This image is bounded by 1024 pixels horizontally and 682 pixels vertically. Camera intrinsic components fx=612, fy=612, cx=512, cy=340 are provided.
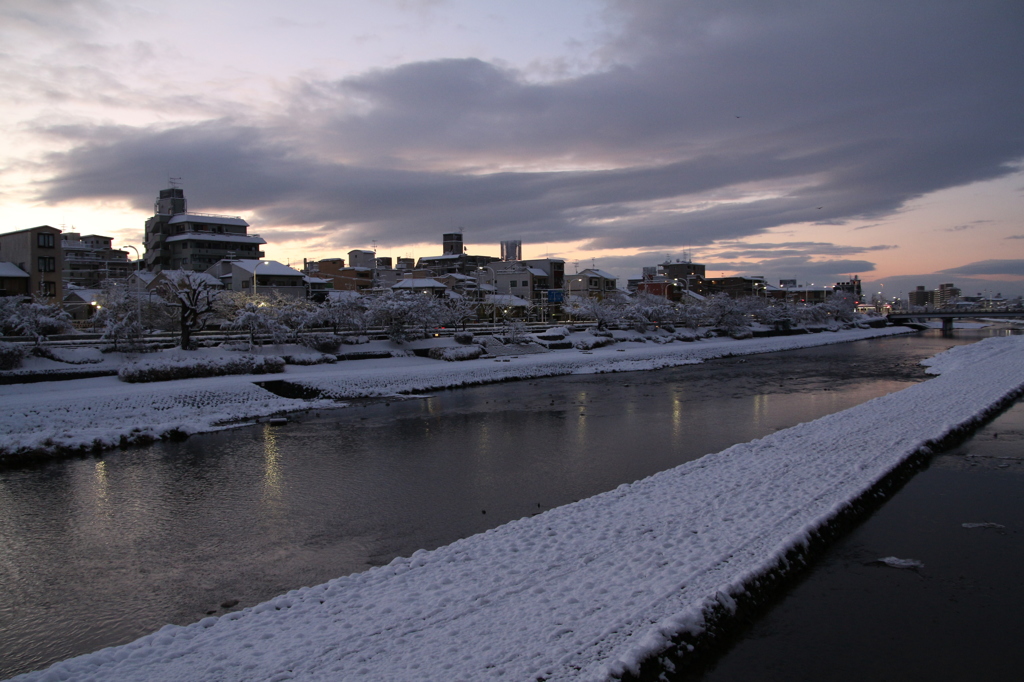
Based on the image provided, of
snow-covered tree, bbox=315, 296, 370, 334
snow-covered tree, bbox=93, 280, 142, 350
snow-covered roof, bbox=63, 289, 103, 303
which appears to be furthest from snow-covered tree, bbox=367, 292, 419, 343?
snow-covered roof, bbox=63, 289, 103, 303

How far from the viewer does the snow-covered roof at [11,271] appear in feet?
158

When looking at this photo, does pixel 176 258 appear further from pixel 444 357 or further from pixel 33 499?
pixel 33 499

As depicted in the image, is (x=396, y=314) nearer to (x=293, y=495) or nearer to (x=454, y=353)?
(x=454, y=353)

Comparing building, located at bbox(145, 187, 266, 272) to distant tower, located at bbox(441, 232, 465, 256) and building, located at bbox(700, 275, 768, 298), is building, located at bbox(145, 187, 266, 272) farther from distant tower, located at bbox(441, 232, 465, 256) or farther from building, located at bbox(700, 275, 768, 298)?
building, located at bbox(700, 275, 768, 298)

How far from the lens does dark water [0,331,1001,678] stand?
8.87 m

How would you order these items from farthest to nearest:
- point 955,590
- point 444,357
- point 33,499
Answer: point 444,357 < point 33,499 < point 955,590

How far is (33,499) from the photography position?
14.0 meters

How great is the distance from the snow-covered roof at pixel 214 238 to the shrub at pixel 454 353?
4852cm

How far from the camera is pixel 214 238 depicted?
7481 cm

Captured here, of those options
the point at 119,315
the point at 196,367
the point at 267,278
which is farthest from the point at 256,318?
the point at 267,278

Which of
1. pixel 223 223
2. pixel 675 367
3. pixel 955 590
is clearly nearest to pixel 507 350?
pixel 675 367

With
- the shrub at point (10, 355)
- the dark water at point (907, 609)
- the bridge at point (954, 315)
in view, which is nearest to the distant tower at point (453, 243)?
the bridge at point (954, 315)

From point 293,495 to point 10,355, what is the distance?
20.1 metres

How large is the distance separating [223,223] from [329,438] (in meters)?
69.1
